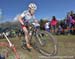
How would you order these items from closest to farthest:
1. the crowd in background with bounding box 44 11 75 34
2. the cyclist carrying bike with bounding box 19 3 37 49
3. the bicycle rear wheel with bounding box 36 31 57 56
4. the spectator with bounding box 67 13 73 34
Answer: the bicycle rear wheel with bounding box 36 31 57 56 → the cyclist carrying bike with bounding box 19 3 37 49 → the spectator with bounding box 67 13 73 34 → the crowd in background with bounding box 44 11 75 34

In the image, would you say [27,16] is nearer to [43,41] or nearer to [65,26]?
[43,41]

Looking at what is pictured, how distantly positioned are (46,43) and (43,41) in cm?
13

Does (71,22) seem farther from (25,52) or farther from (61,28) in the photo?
(25,52)

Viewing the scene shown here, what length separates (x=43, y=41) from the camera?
30.2ft

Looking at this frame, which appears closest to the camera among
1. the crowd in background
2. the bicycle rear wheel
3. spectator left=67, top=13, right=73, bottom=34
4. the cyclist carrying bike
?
the bicycle rear wheel

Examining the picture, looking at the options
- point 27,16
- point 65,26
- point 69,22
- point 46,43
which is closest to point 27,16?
point 27,16

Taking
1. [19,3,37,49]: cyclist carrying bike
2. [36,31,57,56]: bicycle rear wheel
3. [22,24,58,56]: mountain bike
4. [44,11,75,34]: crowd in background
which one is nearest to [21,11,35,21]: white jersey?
[19,3,37,49]: cyclist carrying bike

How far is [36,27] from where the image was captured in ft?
31.0

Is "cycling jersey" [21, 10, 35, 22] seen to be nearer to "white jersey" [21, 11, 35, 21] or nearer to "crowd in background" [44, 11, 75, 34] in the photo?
"white jersey" [21, 11, 35, 21]

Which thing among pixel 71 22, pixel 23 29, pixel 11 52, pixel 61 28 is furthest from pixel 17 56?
pixel 61 28

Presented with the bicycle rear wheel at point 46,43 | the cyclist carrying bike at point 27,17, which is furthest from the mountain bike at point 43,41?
the cyclist carrying bike at point 27,17

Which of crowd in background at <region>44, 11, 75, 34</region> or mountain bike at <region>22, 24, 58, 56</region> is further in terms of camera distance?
crowd in background at <region>44, 11, 75, 34</region>

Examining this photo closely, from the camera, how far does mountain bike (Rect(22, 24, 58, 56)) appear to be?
9.09 meters

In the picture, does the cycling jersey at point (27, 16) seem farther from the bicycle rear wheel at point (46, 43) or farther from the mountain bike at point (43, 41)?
the bicycle rear wheel at point (46, 43)
